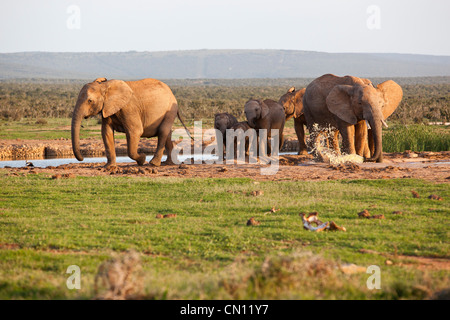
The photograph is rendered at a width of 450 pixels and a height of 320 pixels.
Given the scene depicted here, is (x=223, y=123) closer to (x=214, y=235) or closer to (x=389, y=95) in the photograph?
(x=389, y=95)

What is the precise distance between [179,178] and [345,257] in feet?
26.7

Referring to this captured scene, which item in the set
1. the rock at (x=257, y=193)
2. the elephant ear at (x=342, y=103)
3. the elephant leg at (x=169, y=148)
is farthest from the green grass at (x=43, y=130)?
the rock at (x=257, y=193)

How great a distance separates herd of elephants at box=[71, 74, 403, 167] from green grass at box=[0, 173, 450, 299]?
2.30 metres

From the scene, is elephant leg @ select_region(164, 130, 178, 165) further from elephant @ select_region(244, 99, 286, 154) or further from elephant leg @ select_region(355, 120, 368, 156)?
elephant leg @ select_region(355, 120, 368, 156)

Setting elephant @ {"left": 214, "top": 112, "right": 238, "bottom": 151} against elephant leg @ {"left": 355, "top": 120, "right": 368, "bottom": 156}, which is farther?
elephant @ {"left": 214, "top": 112, "right": 238, "bottom": 151}

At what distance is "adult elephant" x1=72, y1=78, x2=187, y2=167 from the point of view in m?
15.9

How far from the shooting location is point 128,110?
664 inches

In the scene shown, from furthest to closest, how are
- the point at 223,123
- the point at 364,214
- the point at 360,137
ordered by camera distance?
the point at 223,123
the point at 360,137
the point at 364,214

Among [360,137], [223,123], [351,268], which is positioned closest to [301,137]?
[223,123]

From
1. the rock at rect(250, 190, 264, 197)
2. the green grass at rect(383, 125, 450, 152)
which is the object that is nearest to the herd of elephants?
the green grass at rect(383, 125, 450, 152)

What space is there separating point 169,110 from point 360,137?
5711 mm

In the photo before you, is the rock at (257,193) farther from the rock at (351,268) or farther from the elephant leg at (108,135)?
the elephant leg at (108,135)

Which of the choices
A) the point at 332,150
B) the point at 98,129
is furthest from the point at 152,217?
the point at 98,129

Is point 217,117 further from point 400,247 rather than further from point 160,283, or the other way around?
point 160,283
